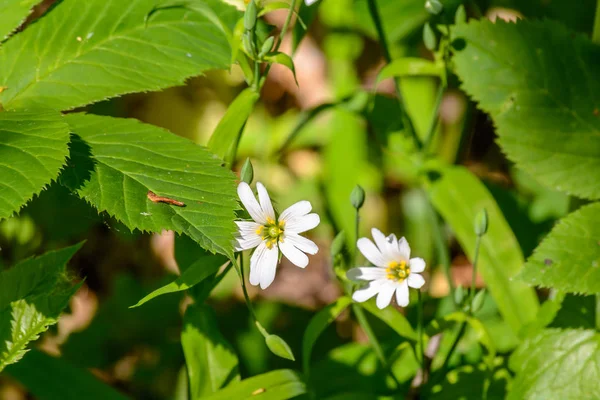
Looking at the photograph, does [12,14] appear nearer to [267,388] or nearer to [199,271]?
[199,271]

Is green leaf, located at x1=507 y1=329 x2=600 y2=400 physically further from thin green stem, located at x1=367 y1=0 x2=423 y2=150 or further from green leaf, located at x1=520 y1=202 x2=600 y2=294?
thin green stem, located at x1=367 y1=0 x2=423 y2=150

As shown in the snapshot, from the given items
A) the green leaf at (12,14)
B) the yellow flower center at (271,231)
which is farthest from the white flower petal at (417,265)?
the green leaf at (12,14)

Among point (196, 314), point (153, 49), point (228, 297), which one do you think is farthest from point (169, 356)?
point (153, 49)

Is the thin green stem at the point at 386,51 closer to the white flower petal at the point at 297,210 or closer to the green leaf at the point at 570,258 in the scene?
the green leaf at the point at 570,258

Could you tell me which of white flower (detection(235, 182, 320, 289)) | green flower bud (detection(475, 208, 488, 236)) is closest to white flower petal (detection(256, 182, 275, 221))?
white flower (detection(235, 182, 320, 289))

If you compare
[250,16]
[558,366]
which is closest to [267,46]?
[250,16]
